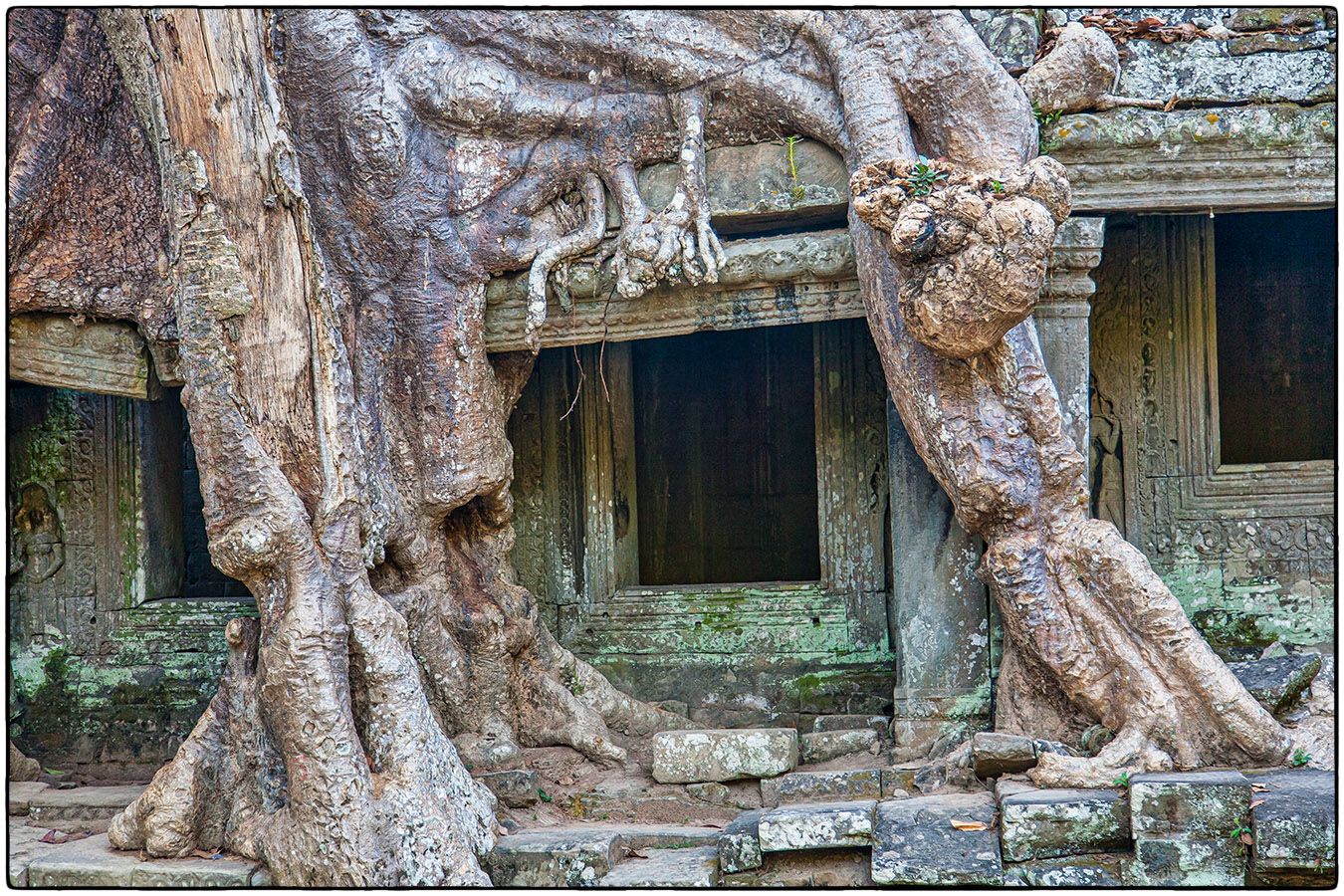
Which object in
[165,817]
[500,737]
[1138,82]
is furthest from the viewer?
[500,737]

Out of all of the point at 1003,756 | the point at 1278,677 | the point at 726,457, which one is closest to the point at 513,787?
the point at 1003,756

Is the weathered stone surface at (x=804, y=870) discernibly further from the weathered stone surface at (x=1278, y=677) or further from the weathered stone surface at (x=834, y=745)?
the weathered stone surface at (x=1278, y=677)

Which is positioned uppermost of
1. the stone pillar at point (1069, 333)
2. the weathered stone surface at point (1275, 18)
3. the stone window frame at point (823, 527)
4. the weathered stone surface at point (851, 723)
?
the weathered stone surface at point (1275, 18)

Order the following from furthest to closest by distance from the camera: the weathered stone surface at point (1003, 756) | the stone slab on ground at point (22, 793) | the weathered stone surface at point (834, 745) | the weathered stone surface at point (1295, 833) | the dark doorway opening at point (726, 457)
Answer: the dark doorway opening at point (726, 457) → the stone slab on ground at point (22, 793) → the weathered stone surface at point (834, 745) → the weathered stone surface at point (1003, 756) → the weathered stone surface at point (1295, 833)

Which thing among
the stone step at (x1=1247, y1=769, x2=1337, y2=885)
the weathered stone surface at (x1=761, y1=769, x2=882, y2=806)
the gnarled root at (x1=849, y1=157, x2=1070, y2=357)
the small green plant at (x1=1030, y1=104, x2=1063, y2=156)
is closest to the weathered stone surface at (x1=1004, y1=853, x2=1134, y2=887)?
the stone step at (x1=1247, y1=769, x2=1337, y2=885)

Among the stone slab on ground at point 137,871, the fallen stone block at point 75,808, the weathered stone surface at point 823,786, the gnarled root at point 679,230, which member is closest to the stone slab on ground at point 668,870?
the weathered stone surface at point 823,786

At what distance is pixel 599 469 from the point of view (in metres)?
6.26

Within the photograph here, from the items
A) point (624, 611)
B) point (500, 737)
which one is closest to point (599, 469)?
point (624, 611)

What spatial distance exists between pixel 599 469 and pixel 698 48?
7.17ft

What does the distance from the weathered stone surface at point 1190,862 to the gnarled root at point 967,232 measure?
176 centimetres

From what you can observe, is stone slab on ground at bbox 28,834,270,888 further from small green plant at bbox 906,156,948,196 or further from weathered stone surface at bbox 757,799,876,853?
small green plant at bbox 906,156,948,196

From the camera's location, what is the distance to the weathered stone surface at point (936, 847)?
3.97m

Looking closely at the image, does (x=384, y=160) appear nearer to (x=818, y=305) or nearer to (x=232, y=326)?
(x=232, y=326)

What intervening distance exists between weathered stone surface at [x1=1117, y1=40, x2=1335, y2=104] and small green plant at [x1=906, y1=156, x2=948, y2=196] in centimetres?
114
